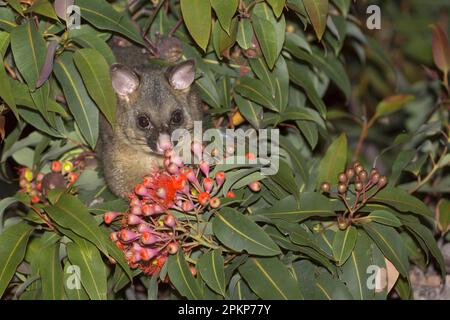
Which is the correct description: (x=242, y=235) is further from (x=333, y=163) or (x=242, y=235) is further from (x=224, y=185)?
(x=333, y=163)

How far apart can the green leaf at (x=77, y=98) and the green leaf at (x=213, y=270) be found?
0.83 metres

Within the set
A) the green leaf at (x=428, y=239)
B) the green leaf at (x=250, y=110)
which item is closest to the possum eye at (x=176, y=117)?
the green leaf at (x=250, y=110)

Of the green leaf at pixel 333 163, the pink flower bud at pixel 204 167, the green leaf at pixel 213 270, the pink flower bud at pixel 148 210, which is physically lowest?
the green leaf at pixel 213 270

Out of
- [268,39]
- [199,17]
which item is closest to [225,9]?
[199,17]

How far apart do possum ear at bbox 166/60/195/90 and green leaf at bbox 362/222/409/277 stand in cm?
128

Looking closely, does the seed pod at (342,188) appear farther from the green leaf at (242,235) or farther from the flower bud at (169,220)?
the flower bud at (169,220)

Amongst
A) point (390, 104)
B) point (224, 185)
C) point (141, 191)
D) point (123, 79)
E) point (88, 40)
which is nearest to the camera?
point (141, 191)

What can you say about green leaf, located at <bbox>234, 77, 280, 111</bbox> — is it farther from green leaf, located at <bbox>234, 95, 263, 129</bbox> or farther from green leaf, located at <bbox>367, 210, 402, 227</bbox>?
green leaf, located at <bbox>367, 210, 402, 227</bbox>

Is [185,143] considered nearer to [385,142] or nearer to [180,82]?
[180,82]

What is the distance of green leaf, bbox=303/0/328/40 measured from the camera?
391 cm

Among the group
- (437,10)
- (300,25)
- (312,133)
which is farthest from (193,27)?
(437,10)

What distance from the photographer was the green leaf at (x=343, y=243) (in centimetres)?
387

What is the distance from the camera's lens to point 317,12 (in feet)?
12.9

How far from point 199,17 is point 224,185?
0.79 metres
